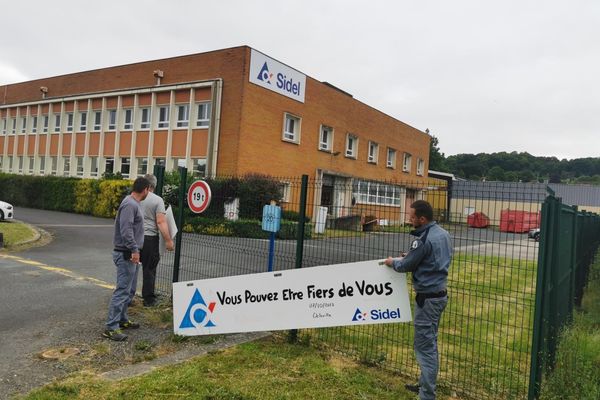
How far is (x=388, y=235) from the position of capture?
16.1 ft

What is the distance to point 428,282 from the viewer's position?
3.94 m

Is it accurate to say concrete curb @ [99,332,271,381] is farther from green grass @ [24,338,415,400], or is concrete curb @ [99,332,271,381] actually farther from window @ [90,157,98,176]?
window @ [90,157,98,176]

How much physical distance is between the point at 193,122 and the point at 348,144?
1205cm

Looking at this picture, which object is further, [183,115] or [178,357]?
[183,115]

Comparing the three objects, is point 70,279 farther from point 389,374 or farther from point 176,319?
point 389,374

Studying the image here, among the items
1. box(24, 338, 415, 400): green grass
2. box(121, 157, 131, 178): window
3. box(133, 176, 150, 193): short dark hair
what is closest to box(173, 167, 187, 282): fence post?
box(133, 176, 150, 193): short dark hair

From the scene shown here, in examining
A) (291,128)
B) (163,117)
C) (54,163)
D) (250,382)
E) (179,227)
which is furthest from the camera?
(54,163)

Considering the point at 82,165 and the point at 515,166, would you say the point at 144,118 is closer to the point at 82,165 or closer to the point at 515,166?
the point at 82,165

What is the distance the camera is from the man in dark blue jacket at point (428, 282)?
12.9 ft

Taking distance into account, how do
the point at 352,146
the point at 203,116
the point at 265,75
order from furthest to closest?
the point at 352,146 → the point at 203,116 → the point at 265,75

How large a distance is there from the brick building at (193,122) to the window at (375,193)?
14938mm

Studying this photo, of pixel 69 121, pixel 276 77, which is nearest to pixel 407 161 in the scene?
pixel 276 77

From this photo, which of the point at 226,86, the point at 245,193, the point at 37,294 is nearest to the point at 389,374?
the point at 245,193

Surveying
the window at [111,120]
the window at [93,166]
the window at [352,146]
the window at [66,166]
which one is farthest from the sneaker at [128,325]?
the window at [66,166]
